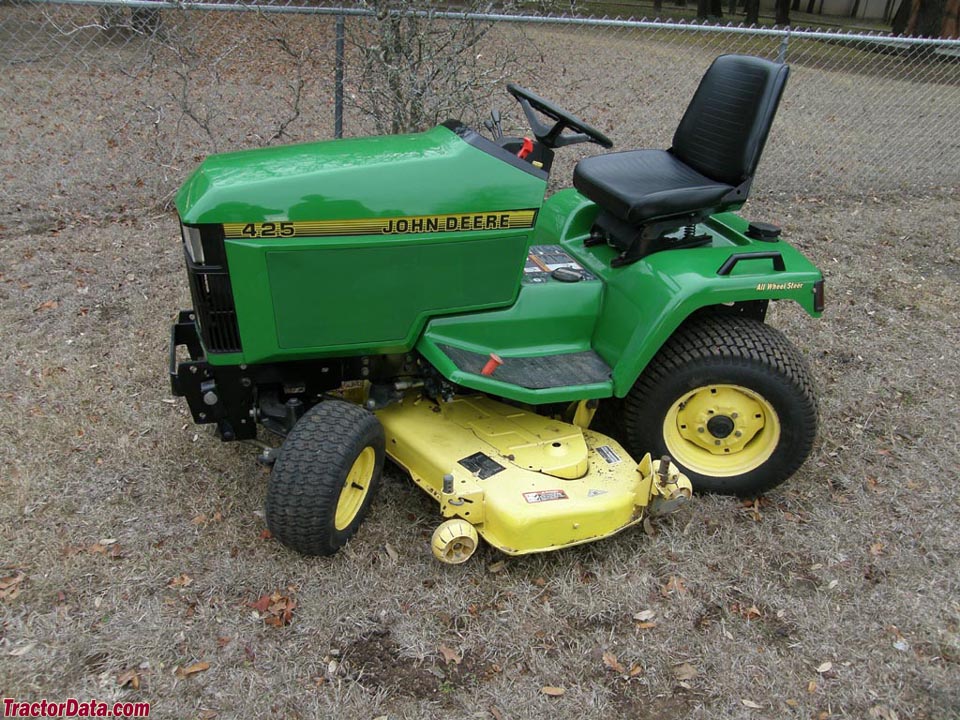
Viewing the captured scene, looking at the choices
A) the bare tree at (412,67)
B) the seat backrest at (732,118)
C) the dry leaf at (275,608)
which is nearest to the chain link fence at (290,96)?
the bare tree at (412,67)

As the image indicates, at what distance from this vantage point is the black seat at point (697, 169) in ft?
9.95

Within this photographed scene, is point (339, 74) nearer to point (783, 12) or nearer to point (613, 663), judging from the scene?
point (613, 663)

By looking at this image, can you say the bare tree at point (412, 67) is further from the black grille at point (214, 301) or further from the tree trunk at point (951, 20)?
the tree trunk at point (951, 20)

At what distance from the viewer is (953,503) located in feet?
10.5

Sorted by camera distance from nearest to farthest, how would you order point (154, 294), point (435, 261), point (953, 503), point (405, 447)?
point (435, 261), point (405, 447), point (953, 503), point (154, 294)

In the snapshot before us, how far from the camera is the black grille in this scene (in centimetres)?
247

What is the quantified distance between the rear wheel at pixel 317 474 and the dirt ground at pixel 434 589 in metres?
0.17

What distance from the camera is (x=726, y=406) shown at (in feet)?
10.1

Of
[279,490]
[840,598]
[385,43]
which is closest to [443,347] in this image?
[279,490]

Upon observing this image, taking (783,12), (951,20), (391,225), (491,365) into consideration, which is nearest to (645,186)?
(491,365)

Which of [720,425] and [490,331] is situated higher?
[490,331]

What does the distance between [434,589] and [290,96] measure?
19.9ft

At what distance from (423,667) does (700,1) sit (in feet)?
88.0

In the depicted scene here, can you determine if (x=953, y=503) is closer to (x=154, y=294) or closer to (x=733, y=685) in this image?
(x=733, y=685)
